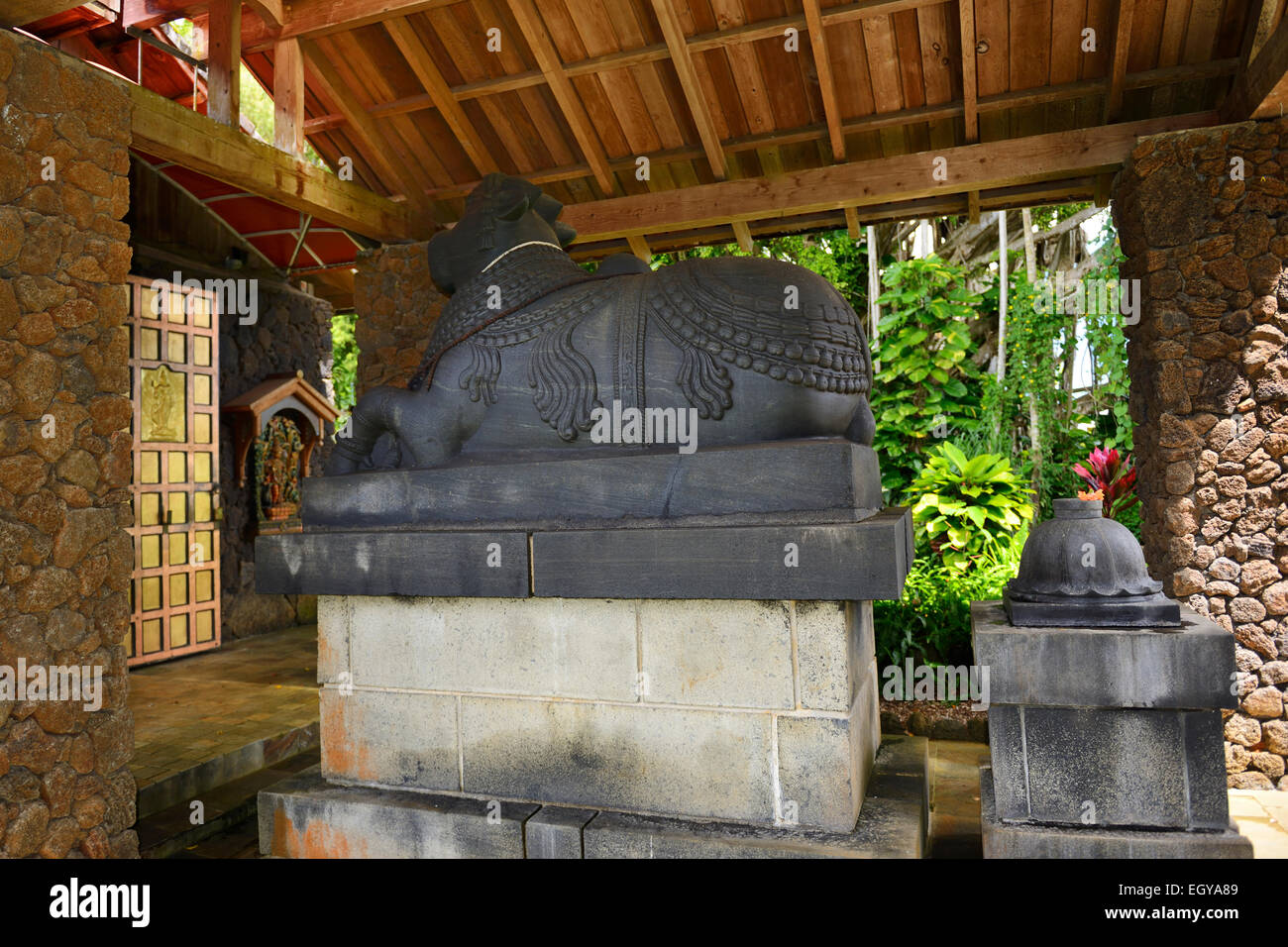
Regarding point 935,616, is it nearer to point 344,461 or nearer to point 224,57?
point 344,461

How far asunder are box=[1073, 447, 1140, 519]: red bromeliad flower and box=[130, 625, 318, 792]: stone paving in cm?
566

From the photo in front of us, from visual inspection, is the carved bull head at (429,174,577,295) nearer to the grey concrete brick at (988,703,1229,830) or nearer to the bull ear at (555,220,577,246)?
the bull ear at (555,220,577,246)

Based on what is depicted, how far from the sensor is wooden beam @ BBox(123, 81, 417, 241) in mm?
4070

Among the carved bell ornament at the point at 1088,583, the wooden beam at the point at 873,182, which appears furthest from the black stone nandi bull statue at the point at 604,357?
the wooden beam at the point at 873,182

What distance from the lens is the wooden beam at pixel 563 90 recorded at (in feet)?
15.5

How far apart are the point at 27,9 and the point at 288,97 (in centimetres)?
219

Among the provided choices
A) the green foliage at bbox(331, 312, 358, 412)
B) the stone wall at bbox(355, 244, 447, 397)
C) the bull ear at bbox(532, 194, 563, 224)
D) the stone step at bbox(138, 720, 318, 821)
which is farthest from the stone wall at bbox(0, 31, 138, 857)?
the green foliage at bbox(331, 312, 358, 412)

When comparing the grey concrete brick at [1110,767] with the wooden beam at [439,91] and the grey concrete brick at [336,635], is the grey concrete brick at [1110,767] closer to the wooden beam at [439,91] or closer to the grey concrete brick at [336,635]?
the grey concrete brick at [336,635]

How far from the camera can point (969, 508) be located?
5.95 m

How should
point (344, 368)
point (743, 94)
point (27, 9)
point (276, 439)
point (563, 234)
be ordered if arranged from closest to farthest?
point (563, 234)
point (27, 9)
point (743, 94)
point (276, 439)
point (344, 368)

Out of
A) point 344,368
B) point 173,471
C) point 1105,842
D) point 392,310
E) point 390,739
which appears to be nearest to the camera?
point 1105,842

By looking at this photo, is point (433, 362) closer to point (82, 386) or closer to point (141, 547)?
point (82, 386)

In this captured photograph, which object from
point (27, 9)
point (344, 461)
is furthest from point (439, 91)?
point (344, 461)

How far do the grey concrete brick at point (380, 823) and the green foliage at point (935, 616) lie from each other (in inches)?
119
